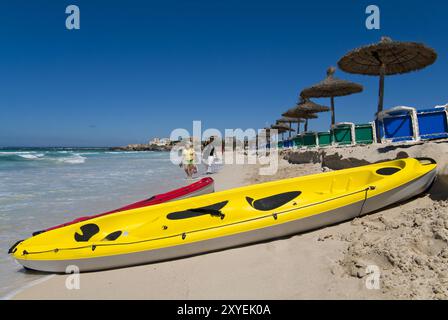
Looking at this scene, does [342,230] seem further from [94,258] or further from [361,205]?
[94,258]

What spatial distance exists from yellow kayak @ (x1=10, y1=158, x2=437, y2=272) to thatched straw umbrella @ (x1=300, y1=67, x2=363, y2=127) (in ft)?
31.2

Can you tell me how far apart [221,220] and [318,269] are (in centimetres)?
128

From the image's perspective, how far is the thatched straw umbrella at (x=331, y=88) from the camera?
1274cm

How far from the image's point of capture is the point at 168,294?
2.61 metres

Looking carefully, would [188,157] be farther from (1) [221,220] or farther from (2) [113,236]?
(1) [221,220]

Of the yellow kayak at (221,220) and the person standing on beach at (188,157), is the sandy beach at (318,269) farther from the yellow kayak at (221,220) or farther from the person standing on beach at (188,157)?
the person standing on beach at (188,157)

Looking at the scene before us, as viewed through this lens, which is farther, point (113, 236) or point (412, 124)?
point (412, 124)

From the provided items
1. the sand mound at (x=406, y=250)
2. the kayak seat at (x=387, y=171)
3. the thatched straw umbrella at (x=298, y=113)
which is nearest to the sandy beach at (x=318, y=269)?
the sand mound at (x=406, y=250)

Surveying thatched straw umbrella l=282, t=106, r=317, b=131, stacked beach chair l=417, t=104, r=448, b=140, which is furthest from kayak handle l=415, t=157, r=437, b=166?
thatched straw umbrella l=282, t=106, r=317, b=131

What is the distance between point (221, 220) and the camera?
3551 millimetres

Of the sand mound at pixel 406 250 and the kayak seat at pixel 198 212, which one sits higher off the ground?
the kayak seat at pixel 198 212

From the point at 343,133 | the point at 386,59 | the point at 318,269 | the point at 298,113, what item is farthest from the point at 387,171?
the point at 298,113

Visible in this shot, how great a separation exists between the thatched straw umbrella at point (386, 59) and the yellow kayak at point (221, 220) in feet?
19.1
